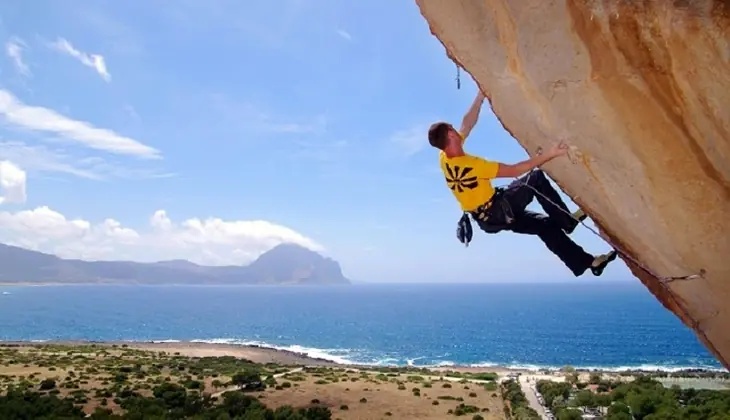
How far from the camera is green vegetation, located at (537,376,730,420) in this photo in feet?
95.2

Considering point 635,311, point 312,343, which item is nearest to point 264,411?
point 312,343

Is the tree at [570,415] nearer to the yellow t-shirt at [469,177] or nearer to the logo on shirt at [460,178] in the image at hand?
the yellow t-shirt at [469,177]

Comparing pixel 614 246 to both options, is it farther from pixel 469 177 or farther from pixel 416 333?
pixel 416 333

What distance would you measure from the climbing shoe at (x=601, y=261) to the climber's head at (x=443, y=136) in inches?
69.9

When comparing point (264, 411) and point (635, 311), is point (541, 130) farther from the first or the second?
point (635, 311)

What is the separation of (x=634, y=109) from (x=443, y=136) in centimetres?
155

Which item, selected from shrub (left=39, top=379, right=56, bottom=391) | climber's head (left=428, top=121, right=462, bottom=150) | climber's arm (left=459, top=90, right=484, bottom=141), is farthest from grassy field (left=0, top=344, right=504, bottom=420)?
climber's head (left=428, top=121, right=462, bottom=150)

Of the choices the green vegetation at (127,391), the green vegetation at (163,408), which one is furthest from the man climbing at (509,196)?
the green vegetation at (127,391)

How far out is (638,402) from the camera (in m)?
31.7

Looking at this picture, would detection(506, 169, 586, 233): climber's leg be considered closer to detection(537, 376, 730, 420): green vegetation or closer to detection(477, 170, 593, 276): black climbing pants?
detection(477, 170, 593, 276): black climbing pants

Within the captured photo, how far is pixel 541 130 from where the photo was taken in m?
5.02

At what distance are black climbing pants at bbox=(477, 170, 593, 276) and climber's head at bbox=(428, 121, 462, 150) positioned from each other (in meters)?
0.74

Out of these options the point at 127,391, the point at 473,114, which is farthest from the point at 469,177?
A: the point at 127,391

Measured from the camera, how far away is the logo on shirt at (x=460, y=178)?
5168mm
